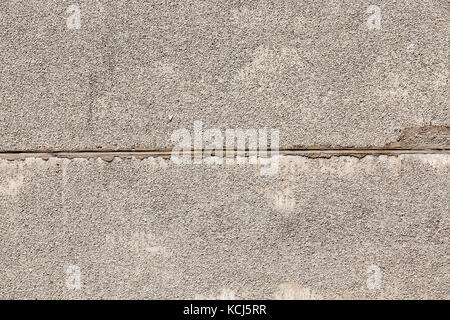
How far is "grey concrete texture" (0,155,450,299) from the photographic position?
1.81 metres

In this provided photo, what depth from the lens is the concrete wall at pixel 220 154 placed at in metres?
1.81

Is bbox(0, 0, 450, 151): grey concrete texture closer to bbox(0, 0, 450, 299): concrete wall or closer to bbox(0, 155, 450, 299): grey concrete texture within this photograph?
A: bbox(0, 0, 450, 299): concrete wall

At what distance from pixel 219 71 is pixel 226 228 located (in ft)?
3.00

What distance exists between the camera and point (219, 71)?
6.09ft

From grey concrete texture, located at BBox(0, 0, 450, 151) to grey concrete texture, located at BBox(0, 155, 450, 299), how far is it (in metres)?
0.18

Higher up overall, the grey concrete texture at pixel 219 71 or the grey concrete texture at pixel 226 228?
the grey concrete texture at pixel 219 71

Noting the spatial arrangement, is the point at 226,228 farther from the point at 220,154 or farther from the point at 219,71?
the point at 219,71

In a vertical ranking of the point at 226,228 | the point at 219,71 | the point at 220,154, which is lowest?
the point at 226,228

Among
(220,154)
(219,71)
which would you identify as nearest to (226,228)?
(220,154)

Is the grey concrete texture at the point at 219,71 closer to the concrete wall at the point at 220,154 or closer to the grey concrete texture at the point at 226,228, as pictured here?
the concrete wall at the point at 220,154

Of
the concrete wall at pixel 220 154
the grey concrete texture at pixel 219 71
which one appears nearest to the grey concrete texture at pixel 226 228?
the concrete wall at pixel 220 154

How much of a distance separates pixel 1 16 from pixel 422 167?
2.64 m
